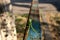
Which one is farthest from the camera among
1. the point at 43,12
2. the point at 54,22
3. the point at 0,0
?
the point at 43,12

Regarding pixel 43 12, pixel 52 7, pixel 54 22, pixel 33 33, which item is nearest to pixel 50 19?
pixel 54 22

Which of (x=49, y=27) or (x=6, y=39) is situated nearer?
(x=6, y=39)

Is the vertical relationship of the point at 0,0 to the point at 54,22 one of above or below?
above

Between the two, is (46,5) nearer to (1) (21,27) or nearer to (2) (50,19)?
(2) (50,19)

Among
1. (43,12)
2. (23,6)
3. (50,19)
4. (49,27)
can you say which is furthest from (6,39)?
(23,6)

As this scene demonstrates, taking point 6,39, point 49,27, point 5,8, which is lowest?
point 49,27

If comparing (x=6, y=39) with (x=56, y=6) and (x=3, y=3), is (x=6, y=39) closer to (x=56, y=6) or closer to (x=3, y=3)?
(x=3, y=3)

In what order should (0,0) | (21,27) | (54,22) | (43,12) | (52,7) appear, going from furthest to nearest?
(52,7)
(43,12)
(54,22)
(21,27)
(0,0)

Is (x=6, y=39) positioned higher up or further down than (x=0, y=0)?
further down

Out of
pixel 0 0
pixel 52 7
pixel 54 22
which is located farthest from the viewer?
pixel 52 7
